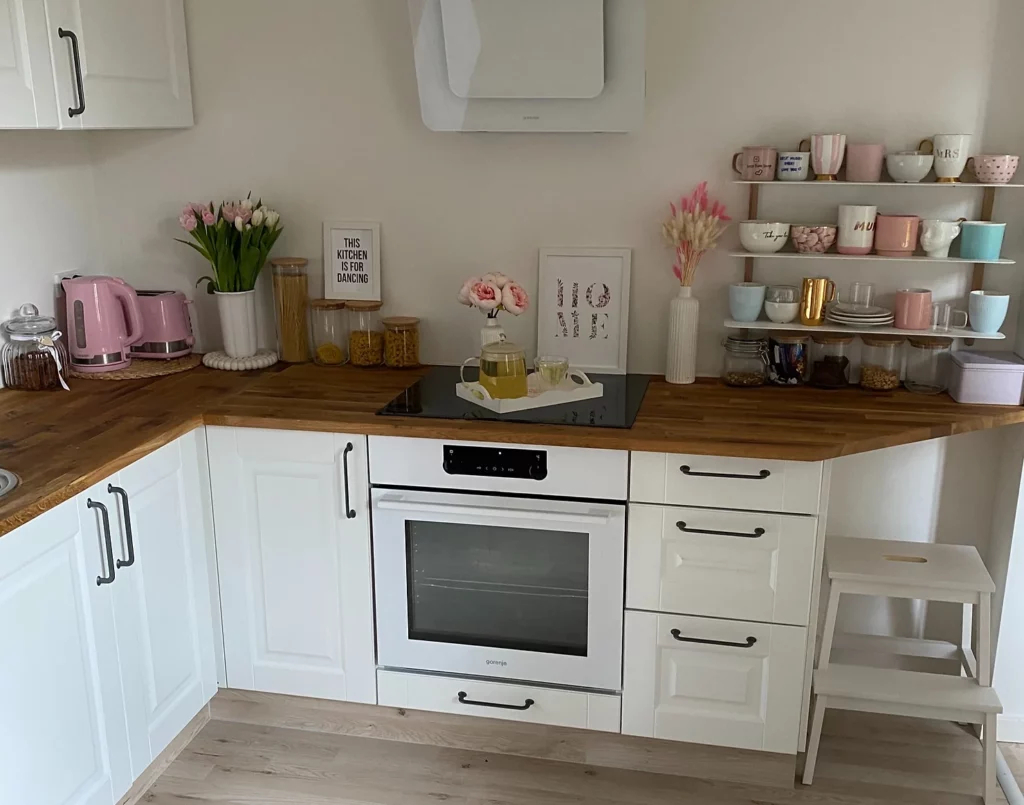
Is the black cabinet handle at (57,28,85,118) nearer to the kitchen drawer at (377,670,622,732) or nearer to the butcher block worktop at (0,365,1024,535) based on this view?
the butcher block worktop at (0,365,1024,535)

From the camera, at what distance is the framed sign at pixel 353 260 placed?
109 inches

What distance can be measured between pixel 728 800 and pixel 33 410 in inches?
76.7

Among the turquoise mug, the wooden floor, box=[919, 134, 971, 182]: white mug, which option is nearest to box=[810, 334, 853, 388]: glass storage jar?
the turquoise mug

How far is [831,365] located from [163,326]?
6.24ft

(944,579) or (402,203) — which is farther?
(402,203)

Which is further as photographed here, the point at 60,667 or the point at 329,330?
the point at 329,330

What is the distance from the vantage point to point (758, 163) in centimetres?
245

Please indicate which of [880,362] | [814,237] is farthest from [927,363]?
[814,237]

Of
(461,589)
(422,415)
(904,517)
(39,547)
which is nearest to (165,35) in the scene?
(422,415)

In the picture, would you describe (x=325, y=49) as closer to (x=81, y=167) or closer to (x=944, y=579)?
(x=81, y=167)

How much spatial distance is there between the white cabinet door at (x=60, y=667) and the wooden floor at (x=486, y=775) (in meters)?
0.35

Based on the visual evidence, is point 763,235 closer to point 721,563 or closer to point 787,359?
point 787,359

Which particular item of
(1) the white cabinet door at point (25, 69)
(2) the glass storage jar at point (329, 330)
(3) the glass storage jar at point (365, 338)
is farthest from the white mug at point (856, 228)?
(1) the white cabinet door at point (25, 69)

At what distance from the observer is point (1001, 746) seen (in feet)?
8.29
